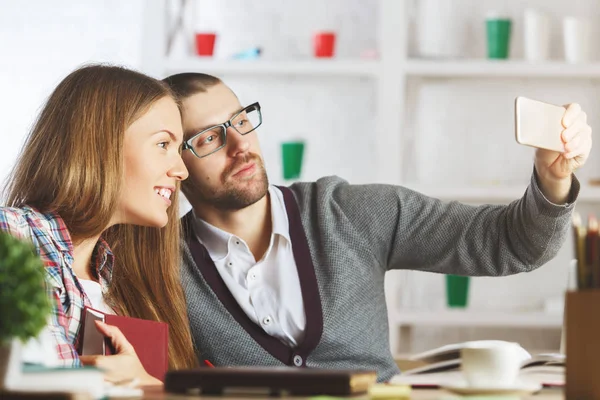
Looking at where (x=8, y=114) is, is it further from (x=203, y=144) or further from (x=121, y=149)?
(x=121, y=149)

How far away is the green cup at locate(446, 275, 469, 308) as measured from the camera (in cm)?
321

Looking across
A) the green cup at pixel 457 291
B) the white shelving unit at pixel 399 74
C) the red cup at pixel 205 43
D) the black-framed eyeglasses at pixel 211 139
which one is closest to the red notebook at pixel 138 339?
the black-framed eyeglasses at pixel 211 139

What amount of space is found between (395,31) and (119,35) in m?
1.12

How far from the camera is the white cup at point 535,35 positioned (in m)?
3.22

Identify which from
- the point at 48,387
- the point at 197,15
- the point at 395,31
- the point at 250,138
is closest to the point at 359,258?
the point at 250,138

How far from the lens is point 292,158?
10.7 feet

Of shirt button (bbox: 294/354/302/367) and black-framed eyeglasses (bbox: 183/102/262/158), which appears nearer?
shirt button (bbox: 294/354/302/367)

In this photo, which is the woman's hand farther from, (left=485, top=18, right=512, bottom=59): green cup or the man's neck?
(left=485, top=18, right=512, bottom=59): green cup

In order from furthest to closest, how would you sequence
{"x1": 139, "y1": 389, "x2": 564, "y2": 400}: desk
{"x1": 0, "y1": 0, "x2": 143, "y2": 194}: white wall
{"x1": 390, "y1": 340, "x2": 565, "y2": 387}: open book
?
1. {"x1": 0, "y1": 0, "x2": 143, "y2": 194}: white wall
2. {"x1": 390, "y1": 340, "x2": 565, "y2": 387}: open book
3. {"x1": 139, "y1": 389, "x2": 564, "y2": 400}: desk

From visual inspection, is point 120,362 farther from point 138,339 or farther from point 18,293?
point 18,293

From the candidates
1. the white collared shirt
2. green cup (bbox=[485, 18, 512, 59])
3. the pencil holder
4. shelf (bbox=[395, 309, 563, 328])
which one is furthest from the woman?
green cup (bbox=[485, 18, 512, 59])

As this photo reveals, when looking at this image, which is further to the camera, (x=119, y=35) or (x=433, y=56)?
(x=119, y=35)

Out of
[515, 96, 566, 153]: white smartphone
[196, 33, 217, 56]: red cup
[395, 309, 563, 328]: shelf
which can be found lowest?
[395, 309, 563, 328]: shelf

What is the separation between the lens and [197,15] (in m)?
3.52
